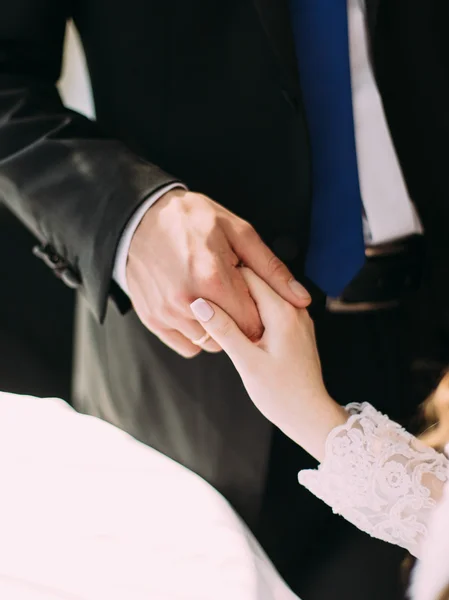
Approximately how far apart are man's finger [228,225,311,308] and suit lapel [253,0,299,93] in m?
0.17

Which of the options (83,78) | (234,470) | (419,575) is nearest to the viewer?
(419,575)

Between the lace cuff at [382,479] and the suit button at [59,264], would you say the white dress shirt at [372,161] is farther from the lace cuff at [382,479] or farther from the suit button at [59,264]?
the lace cuff at [382,479]

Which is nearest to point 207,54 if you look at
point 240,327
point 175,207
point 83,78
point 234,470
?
point 175,207

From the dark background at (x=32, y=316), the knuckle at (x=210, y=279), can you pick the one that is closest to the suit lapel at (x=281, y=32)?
the knuckle at (x=210, y=279)

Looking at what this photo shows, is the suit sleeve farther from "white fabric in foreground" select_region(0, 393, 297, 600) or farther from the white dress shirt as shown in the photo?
"white fabric in foreground" select_region(0, 393, 297, 600)

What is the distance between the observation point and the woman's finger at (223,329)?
22.7 inches

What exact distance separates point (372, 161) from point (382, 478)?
0.38m

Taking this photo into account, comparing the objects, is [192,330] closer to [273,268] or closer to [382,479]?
[273,268]

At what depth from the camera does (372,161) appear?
0.72m

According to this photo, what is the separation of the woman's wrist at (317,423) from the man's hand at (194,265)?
3.8 inches

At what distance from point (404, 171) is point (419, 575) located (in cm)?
49

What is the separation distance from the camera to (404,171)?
2.47ft

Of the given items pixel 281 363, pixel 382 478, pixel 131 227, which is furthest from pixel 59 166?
pixel 382 478

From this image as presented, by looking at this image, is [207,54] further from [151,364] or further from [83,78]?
[83,78]
